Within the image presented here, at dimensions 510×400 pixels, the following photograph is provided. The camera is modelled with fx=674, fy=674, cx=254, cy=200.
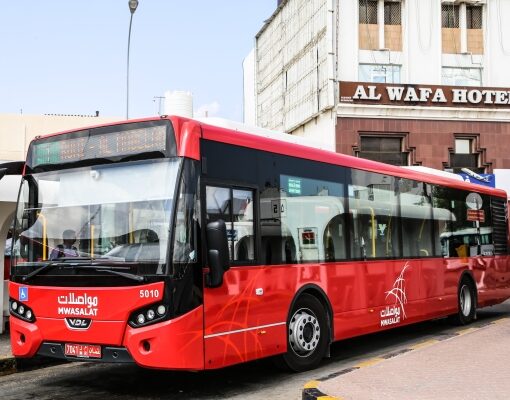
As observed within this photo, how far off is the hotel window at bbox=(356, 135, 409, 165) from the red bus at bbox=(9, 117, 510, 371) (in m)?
21.1

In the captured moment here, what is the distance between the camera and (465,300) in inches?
544

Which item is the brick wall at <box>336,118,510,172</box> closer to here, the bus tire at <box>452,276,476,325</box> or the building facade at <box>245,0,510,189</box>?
the building facade at <box>245,0,510,189</box>

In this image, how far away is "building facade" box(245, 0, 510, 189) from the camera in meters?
30.5

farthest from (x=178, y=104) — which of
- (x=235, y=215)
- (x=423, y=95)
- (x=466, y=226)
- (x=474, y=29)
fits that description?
(x=474, y=29)

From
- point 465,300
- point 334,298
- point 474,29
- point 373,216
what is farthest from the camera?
point 474,29

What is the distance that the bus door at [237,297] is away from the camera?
7.10 m

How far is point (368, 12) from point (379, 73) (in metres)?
2.93

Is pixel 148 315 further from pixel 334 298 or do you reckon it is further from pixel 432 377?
pixel 334 298

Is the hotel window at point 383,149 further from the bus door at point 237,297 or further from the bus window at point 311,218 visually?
the bus door at point 237,297

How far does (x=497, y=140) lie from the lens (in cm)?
3181

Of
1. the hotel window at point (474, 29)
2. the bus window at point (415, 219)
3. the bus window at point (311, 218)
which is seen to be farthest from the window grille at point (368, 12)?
the bus window at point (311, 218)

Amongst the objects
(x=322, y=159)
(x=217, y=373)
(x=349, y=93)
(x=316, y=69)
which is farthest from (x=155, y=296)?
(x=316, y=69)

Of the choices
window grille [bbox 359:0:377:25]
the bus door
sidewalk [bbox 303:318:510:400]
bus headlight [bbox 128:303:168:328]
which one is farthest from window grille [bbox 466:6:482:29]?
bus headlight [bbox 128:303:168:328]

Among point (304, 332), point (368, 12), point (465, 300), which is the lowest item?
point (465, 300)
